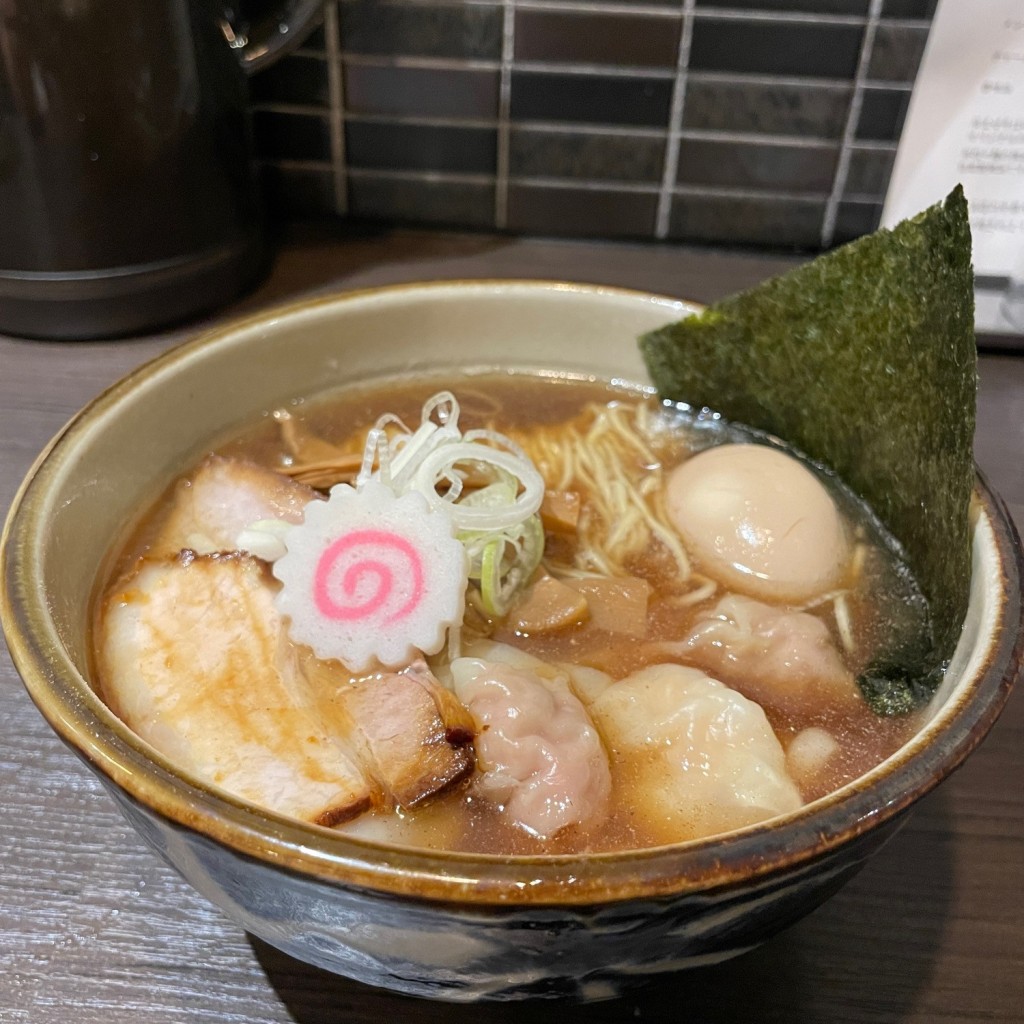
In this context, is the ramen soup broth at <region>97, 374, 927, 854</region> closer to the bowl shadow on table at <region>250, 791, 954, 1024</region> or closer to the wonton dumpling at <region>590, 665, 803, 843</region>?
the wonton dumpling at <region>590, 665, 803, 843</region>

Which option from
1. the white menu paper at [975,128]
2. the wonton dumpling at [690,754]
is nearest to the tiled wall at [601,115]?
the white menu paper at [975,128]

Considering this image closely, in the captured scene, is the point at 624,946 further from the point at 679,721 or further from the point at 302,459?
the point at 302,459

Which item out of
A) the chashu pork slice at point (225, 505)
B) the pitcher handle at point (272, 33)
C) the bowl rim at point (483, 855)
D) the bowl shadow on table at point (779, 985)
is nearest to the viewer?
the bowl rim at point (483, 855)

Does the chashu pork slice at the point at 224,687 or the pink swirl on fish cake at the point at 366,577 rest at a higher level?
the pink swirl on fish cake at the point at 366,577

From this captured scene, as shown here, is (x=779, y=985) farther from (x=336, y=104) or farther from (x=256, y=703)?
(x=336, y=104)

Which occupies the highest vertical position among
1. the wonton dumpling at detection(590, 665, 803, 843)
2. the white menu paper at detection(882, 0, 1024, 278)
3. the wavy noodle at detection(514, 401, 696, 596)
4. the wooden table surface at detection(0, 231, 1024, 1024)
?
the white menu paper at detection(882, 0, 1024, 278)

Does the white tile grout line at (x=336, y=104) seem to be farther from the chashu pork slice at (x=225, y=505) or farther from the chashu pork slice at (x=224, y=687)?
the chashu pork slice at (x=224, y=687)

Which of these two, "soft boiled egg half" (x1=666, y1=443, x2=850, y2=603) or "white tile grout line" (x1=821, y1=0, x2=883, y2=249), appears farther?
"white tile grout line" (x1=821, y1=0, x2=883, y2=249)

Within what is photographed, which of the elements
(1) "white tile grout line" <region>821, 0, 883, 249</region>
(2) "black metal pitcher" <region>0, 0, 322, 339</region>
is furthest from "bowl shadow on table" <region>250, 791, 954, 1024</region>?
(1) "white tile grout line" <region>821, 0, 883, 249</region>
